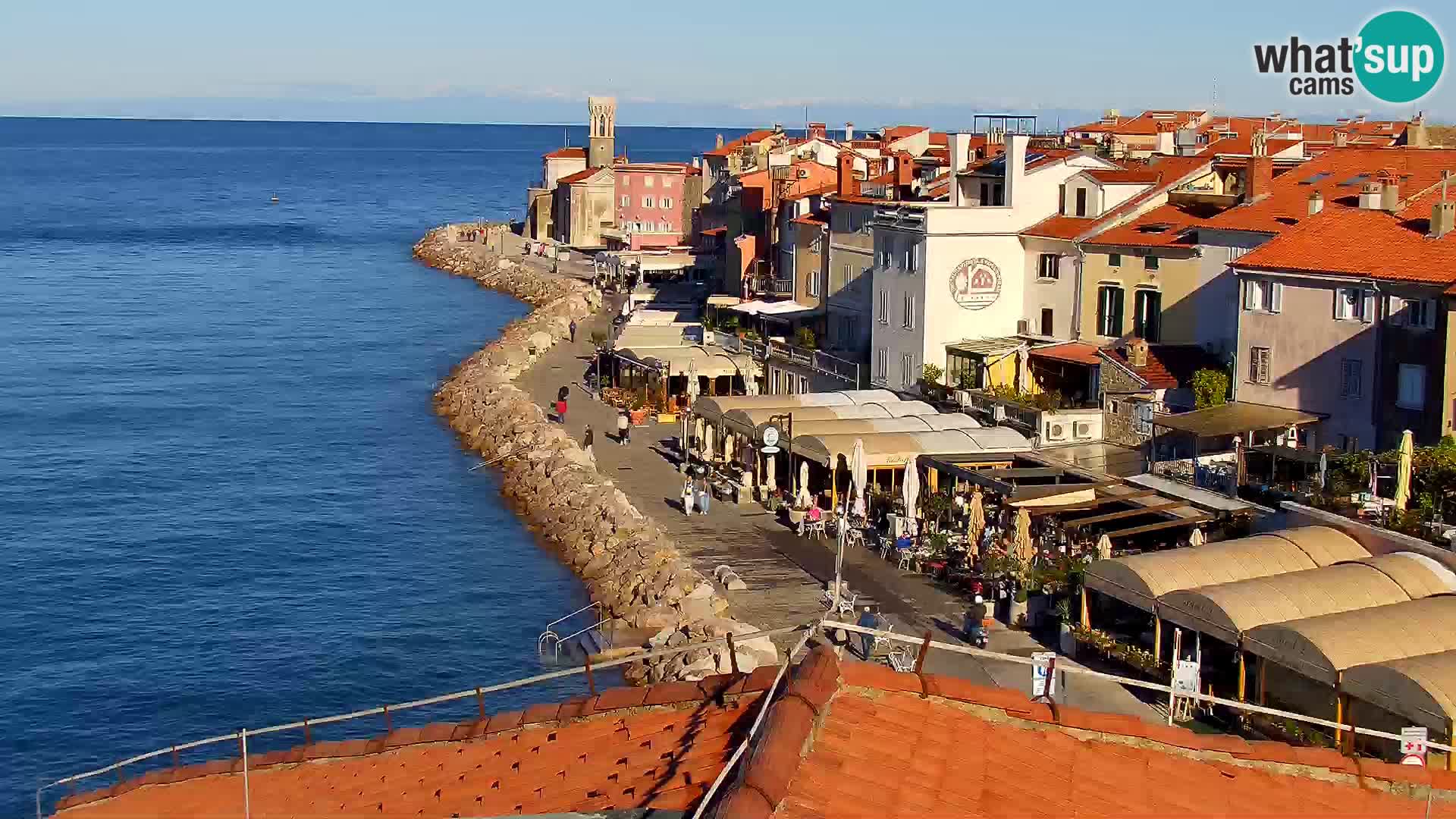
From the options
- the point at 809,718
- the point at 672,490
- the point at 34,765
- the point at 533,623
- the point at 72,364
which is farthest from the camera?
the point at 72,364

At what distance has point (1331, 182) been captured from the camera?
4069 centimetres

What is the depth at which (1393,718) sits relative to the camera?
20.5 meters

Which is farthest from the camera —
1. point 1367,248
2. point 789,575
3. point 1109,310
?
point 1109,310

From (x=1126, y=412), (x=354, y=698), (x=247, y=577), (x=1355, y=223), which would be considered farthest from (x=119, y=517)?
(x=1355, y=223)

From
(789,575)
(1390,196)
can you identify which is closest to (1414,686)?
(789,575)

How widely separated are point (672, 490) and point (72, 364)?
42074 mm

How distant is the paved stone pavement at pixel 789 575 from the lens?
24.9 meters

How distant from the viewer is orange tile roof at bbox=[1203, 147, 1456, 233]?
3838 centimetres

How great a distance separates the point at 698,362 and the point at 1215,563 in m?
28.4

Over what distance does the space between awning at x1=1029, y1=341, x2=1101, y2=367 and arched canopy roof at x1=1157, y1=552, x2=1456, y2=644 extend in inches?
606

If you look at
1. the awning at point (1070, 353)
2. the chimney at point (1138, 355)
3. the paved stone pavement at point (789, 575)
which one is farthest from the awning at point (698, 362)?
the chimney at point (1138, 355)

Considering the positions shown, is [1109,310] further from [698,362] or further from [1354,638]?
[1354,638]

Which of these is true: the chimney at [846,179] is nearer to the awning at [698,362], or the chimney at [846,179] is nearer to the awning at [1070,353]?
the awning at [698,362]

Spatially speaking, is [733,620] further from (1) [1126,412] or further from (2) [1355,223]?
(2) [1355,223]
